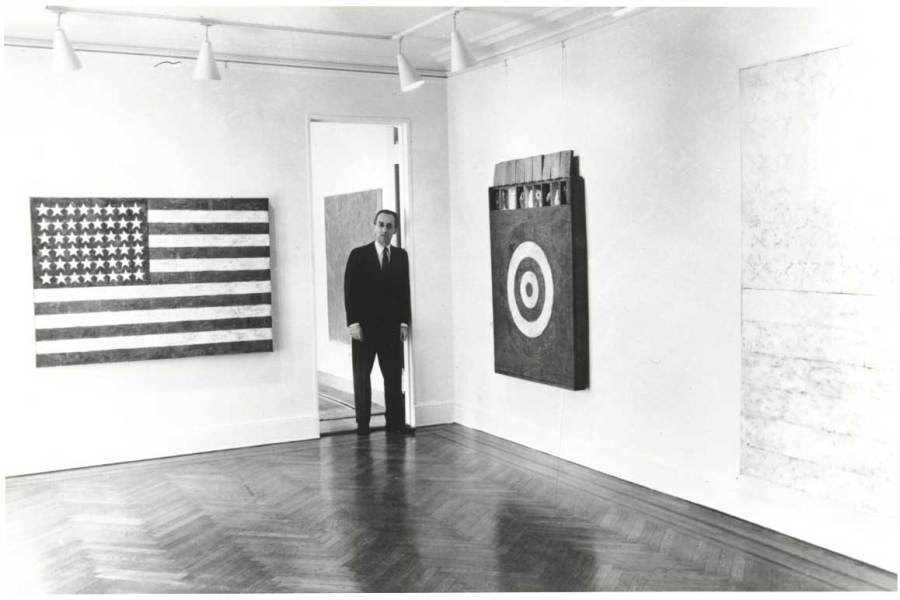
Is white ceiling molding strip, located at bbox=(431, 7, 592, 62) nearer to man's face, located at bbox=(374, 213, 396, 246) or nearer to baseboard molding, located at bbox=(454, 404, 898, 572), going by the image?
man's face, located at bbox=(374, 213, 396, 246)

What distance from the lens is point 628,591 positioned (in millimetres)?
3811

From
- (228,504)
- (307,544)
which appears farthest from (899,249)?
(228,504)

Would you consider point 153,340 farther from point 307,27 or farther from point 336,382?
point 336,382

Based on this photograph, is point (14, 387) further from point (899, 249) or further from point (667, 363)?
point (899, 249)

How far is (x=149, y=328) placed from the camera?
6.41 meters

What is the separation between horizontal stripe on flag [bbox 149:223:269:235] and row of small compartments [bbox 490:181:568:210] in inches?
69.6

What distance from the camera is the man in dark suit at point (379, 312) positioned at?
23.0 feet

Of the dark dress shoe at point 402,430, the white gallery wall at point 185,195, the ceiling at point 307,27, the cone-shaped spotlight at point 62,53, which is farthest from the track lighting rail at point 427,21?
the dark dress shoe at point 402,430

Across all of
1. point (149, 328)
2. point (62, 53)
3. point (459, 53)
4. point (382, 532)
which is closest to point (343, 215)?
point (149, 328)

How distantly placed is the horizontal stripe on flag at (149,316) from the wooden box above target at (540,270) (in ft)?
5.99

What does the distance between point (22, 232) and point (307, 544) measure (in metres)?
3.14

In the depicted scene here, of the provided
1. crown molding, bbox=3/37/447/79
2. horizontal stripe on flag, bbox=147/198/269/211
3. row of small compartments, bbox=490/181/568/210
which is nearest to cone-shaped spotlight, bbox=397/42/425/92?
row of small compartments, bbox=490/181/568/210

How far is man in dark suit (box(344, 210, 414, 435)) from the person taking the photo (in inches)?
276

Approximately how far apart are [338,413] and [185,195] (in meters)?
2.45
